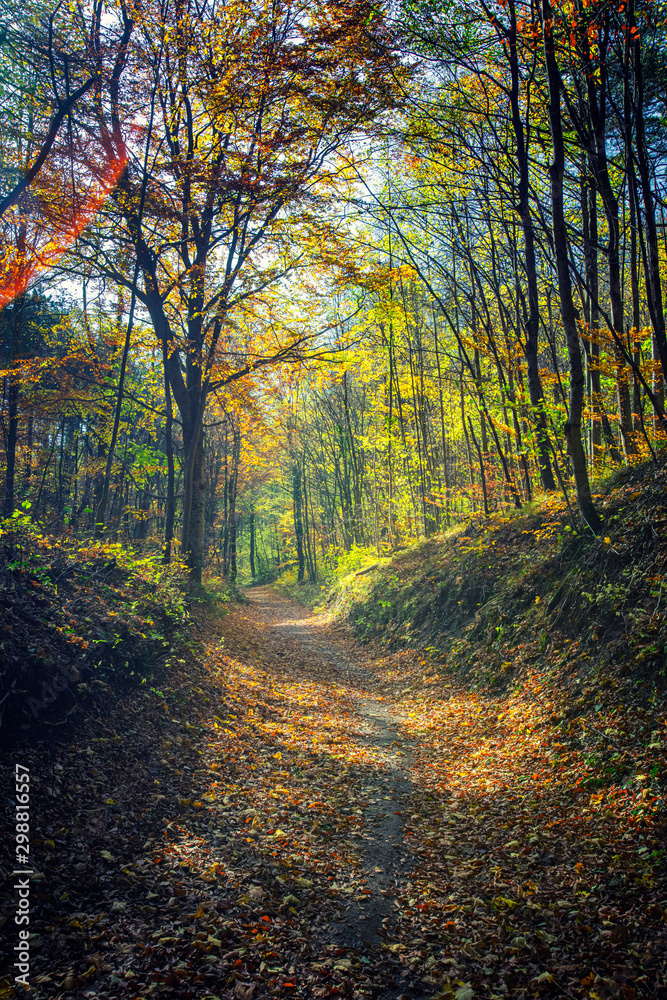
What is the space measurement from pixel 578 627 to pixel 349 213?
1012cm

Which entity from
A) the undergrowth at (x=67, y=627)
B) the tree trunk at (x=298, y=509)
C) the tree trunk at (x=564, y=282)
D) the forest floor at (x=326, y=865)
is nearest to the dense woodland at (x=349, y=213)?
the tree trunk at (x=564, y=282)

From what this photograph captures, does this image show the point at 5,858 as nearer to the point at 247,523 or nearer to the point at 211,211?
the point at 211,211

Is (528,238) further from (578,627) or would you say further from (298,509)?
(298,509)

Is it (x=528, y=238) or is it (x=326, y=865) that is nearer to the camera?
(x=326, y=865)

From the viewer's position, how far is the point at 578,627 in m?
6.57

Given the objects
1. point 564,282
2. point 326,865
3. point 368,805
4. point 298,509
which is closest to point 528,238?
point 564,282

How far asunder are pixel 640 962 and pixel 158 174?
1396 centimetres

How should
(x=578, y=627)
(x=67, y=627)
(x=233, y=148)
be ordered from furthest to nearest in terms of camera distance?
(x=233, y=148), (x=578, y=627), (x=67, y=627)

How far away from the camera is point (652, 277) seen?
6.52m

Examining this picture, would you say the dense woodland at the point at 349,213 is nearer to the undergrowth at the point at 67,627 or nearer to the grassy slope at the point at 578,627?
the grassy slope at the point at 578,627

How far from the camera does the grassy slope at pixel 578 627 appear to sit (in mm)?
4715

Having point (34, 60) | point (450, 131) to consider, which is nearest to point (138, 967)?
point (450, 131)

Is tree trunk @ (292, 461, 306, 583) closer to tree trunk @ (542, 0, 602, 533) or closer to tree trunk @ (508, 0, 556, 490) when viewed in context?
tree trunk @ (508, 0, 556, 490)

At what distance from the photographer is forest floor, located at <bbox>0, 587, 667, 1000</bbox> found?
301cm
